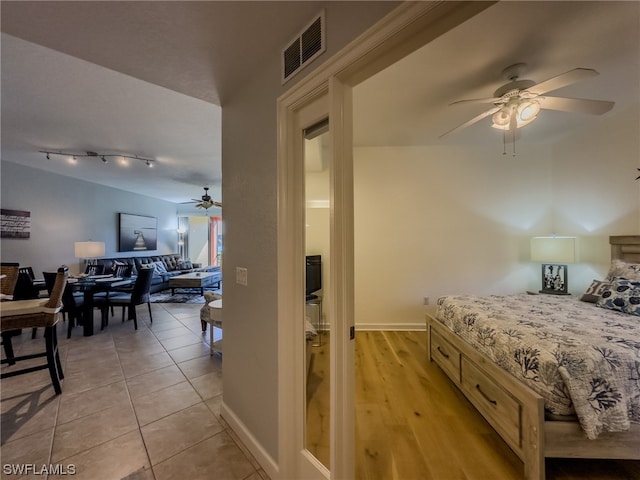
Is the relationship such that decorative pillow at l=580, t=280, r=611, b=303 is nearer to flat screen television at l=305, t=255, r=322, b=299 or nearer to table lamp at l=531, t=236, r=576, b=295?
table lamp at l=531, t=236, r=576, b=295

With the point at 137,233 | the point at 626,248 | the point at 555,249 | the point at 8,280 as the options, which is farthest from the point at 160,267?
the point at 626,248

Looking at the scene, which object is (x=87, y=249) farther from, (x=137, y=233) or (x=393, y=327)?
(x=393, y=327)

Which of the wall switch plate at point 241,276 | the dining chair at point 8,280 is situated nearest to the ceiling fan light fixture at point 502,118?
the wall switch plate at point 241,276

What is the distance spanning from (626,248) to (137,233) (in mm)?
9456

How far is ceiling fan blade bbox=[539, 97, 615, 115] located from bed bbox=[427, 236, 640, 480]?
5.45ft

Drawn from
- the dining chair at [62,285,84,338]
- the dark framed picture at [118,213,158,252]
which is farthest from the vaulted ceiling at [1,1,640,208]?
the dark framed picture at [118,213,158,252]

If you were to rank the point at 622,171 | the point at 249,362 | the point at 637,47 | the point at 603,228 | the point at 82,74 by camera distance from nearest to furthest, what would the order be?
the point at 249,362, the point at 637,47, the point at 82,74, the point at 622,171, the point at 603,228

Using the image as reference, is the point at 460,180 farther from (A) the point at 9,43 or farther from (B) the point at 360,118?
(A) the point at 9,43

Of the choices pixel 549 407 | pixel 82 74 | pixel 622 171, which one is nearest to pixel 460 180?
pixel 622 171

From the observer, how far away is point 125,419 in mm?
1880

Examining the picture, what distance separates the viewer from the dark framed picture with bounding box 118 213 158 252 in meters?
6.47

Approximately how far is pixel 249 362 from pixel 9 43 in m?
2.77

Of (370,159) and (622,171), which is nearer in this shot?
(622,171)

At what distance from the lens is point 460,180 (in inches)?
149
